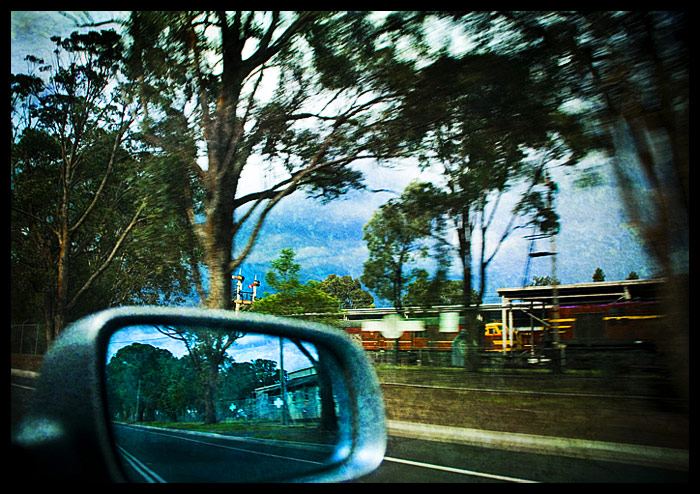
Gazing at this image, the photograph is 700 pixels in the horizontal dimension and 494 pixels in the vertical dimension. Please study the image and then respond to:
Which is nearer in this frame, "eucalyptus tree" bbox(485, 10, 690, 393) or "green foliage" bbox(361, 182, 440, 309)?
"eucalyptus tree" bbox(485, 10, 690, 393)

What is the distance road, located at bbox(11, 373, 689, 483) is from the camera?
64.4 inches

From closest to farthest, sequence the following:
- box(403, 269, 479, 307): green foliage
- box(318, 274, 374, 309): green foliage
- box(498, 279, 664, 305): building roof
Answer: box(498, 279, 664, 305): building roof → box(403, 269, 479, 307): green foliage → box(318, 274, 374, 309): green foliage

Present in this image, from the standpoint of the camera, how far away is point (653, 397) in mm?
6652

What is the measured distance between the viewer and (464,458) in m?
6.17

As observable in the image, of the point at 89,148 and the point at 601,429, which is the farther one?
the point at 89,148

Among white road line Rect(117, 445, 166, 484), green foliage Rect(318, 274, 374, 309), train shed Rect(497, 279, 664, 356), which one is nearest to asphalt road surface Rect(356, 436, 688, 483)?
train shed Rect(497, 279, 664, 356)

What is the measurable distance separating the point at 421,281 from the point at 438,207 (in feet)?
4.83

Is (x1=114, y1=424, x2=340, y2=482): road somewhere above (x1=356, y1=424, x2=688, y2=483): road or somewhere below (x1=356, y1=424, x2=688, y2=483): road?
above

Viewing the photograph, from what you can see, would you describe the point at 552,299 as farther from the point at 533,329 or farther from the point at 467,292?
the point at 467,292

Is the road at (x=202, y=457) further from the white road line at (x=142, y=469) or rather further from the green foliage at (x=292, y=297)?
the green foliage at (x=292, y=297)

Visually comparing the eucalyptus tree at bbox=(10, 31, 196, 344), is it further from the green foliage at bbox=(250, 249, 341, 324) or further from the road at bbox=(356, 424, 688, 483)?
the road at bbox=(356, 424, 688, 483)

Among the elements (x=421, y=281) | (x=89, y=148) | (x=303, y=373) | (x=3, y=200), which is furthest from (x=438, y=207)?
(x=89, y=148)

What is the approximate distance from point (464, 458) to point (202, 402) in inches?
201

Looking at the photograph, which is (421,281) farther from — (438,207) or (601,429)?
(601,429)
